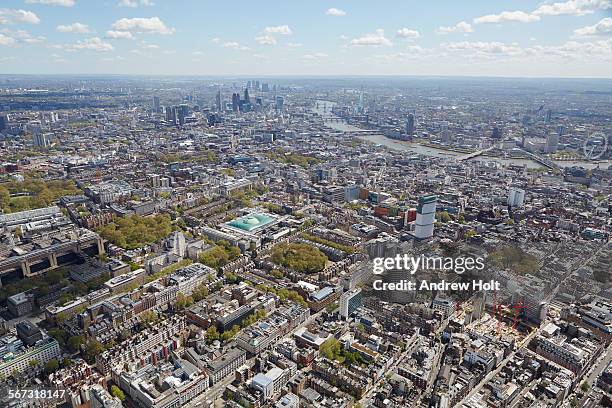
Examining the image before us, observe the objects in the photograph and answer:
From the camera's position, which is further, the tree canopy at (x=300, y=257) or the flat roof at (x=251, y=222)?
the flat roof at (x=251, y=222)

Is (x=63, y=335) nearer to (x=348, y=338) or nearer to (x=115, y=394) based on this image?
(x=115, y=394)

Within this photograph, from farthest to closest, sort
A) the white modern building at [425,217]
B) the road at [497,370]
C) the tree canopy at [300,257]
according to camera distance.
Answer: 1. the white modern building at [425,217]
2. the tree canopy at [300,257]
3. the road at [497,370]

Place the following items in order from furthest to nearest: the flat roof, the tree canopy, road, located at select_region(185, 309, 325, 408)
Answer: the flat roof < the tree canopy < road, located at select_region(185, 309, 325, 408)

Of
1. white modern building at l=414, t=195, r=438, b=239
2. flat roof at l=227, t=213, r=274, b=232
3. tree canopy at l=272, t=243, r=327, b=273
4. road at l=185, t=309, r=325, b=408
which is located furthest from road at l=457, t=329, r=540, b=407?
flat roof at l=227, t=213, r=274, b=232

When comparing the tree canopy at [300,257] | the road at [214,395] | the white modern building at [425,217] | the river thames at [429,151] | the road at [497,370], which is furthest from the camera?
the river thames at [429,151]

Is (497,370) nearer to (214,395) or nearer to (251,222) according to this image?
(214,395)

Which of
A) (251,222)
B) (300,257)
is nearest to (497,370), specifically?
(300,257)

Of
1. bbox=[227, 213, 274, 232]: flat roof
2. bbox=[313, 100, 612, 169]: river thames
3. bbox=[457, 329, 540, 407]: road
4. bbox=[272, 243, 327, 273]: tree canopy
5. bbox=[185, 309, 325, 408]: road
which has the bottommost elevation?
bbox=[185, 309, 325, 408]: road

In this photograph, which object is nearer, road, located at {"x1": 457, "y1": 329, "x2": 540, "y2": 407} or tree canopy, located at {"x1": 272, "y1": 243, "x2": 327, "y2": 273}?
road, located at {"x1": 457, "y1": 329, "x2": 540, "y2": 407}

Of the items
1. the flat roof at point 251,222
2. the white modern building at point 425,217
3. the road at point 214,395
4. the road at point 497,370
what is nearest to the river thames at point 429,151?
the white modern building at point 425,217

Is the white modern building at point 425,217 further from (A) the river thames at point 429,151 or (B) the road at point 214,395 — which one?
(A) the river thames at point 429,151

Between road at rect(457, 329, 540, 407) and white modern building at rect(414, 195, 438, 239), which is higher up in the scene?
white modern building at rect(414, 195, 438, 239)

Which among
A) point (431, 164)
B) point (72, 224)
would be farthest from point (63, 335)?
point (431, 164)

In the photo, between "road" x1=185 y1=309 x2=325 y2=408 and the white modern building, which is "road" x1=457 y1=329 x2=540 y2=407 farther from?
the white modern building
